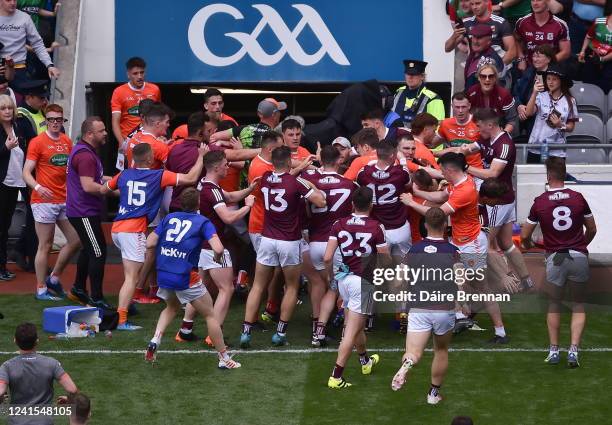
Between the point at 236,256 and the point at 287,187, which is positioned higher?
the point at 287,187

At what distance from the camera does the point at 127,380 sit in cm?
1067

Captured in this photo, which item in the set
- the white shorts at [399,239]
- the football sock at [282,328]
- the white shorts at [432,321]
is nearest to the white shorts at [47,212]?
the football sock at [282,328]

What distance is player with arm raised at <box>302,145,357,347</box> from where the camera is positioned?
11.5m

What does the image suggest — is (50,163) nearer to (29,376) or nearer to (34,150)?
(34,150)

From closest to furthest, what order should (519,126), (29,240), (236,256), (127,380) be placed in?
(127,380) → (236,256) → (29,240) → (519,126)

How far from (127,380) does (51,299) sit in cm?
295

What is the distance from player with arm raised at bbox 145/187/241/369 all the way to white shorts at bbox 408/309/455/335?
1.79 m

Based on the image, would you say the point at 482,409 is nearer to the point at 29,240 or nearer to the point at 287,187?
the point at 287,187

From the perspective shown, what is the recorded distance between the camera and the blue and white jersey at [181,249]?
34.9 feet

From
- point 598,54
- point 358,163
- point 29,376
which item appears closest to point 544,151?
point 598,54

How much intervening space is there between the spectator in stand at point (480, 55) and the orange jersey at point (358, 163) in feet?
11.8

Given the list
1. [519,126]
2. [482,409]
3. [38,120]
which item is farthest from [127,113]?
[482,409]

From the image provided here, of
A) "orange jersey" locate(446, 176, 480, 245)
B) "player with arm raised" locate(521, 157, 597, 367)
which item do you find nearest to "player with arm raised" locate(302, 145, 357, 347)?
"orange jersey" locate(446, 176, 480, 245)

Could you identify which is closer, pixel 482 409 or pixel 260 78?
pixel 482 409
